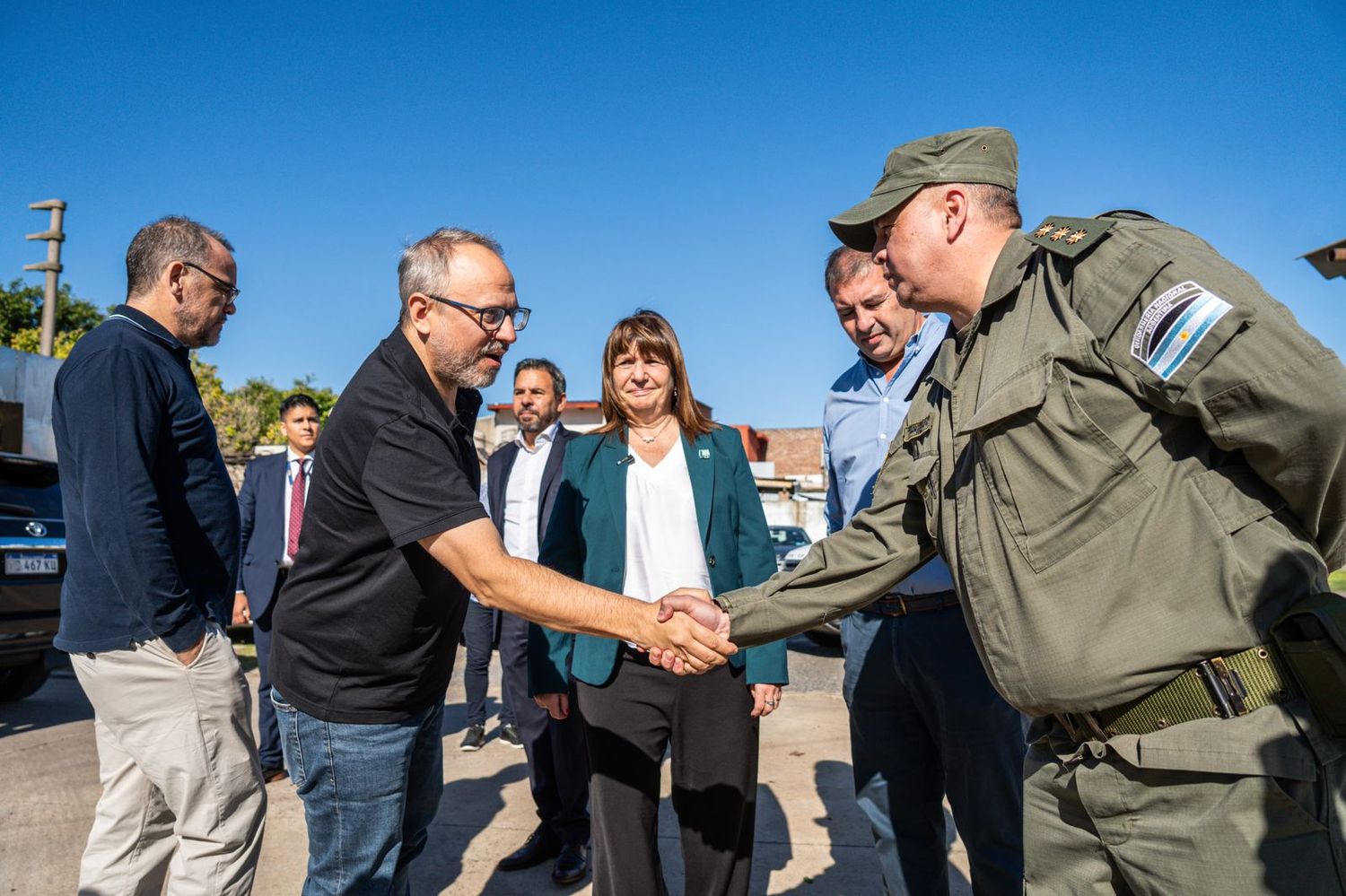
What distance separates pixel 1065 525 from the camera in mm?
1672

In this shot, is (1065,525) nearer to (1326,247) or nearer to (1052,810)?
(1052,810)

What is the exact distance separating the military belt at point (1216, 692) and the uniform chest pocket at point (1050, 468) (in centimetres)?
29

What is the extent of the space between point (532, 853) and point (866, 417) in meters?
2.57

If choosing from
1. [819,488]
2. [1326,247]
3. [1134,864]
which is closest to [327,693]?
[1134,864]

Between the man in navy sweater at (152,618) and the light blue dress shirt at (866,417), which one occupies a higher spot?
the light blue dress shirt at (866,417)

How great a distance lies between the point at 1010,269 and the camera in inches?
76.2

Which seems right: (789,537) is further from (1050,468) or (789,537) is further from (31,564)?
(1050,468)

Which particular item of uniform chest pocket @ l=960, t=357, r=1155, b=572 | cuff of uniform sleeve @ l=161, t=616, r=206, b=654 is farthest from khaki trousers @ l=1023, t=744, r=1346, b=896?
cuff of uniform sleeve @ l=161, t=616, r=206, b=654

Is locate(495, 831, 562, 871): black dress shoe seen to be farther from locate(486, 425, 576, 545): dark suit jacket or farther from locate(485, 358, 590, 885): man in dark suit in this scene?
locate(486, 425, 576, 545): dark suit jacket

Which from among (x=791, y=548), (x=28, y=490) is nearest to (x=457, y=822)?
(x=28, y=490)

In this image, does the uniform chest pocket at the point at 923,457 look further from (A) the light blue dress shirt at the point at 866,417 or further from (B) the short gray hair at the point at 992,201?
(A) the light blue dress shirt at the point at 866,417

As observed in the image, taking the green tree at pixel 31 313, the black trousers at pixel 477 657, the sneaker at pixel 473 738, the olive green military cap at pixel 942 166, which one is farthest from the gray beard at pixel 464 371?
the green tree at pixel 31 313

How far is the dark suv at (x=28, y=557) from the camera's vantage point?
600 centimetres

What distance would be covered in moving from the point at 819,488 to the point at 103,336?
113ft
